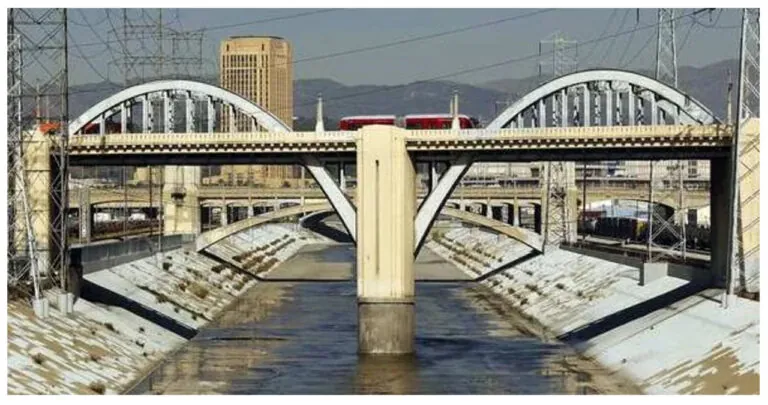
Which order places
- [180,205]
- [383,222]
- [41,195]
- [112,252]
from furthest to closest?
[180,205] < [112,252] < [41,195] < [383,222]

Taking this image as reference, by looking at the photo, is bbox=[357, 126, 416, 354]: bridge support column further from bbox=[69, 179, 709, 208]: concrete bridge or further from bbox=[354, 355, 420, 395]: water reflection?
bbox=[69, 179, 709, 208]: concrete bridge

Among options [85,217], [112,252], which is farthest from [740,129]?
[85,217]

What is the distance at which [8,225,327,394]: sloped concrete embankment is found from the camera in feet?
186

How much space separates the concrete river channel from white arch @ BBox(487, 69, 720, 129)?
1152cm

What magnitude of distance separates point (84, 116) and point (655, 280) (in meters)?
32.5

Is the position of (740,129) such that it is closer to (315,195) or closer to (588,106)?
(588,106)

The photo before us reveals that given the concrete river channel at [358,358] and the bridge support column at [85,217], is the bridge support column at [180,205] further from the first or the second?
the concrete river channel at [358,358]

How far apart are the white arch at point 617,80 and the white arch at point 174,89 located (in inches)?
463

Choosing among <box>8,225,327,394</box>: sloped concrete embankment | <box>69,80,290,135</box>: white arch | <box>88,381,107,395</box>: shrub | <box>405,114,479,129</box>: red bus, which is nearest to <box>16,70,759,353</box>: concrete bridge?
<box>69,80,290,135</box>: white arch

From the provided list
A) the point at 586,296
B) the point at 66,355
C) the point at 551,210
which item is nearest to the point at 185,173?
the point at 551,210

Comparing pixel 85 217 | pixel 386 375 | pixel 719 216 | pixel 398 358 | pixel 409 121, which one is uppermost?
pixel 409 121

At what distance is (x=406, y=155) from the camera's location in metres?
73.8

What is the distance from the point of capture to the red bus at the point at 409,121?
94438mm

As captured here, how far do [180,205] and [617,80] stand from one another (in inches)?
3200
